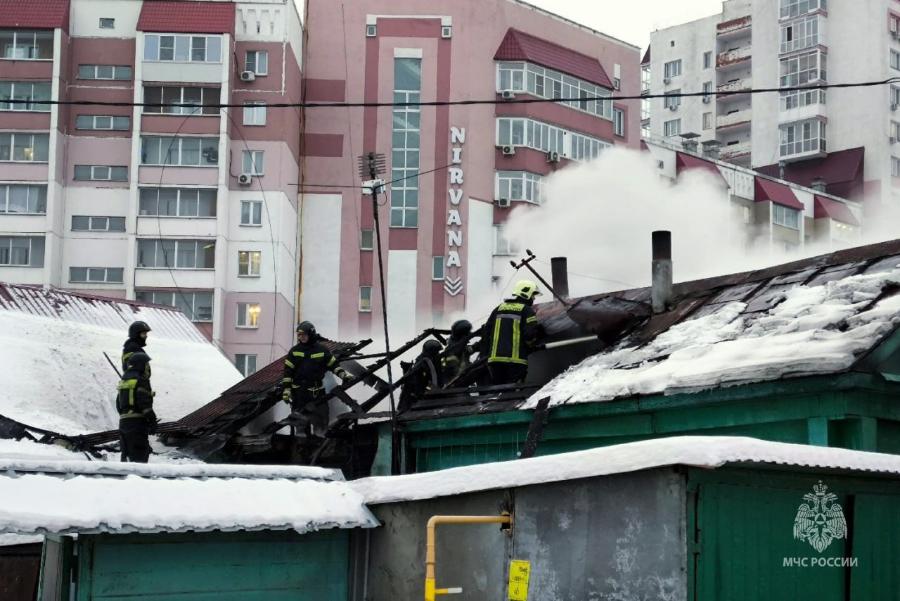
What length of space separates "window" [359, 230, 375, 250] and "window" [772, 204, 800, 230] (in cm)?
2314

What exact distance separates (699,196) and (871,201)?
13.7 meters

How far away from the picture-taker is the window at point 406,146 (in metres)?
57.0

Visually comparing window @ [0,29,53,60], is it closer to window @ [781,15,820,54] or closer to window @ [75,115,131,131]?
window @ [75,115,131,131]

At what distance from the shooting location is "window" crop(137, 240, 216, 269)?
181ft

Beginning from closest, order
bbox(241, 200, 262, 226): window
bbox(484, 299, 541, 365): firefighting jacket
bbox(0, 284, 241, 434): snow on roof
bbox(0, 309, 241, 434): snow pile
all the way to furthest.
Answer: bbox(484, 299, 541, 365): firefighting jacket < bbox(0, 309, 241, 434): snow pile < bbox(0, 284, 241, 434): snow on roof < bbox(241, 200, 262, 226): window

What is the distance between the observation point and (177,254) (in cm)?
5538

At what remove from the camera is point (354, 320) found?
56.0 m

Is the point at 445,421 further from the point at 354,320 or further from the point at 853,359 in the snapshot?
the point at 354,320

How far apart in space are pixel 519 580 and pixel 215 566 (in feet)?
7.03

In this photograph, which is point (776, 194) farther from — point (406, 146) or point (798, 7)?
point (406, 146)

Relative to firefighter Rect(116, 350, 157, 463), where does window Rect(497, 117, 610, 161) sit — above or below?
above

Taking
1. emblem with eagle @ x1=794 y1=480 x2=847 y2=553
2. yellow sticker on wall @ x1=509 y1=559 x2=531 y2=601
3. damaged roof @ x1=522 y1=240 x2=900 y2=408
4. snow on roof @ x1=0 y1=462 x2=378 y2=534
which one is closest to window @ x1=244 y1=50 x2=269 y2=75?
damaged roof @ x1=522 y1=240 x2=900 y2=408

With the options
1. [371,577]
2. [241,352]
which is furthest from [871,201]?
[371,577]

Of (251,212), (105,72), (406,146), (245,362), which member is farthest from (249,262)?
(105,72)
